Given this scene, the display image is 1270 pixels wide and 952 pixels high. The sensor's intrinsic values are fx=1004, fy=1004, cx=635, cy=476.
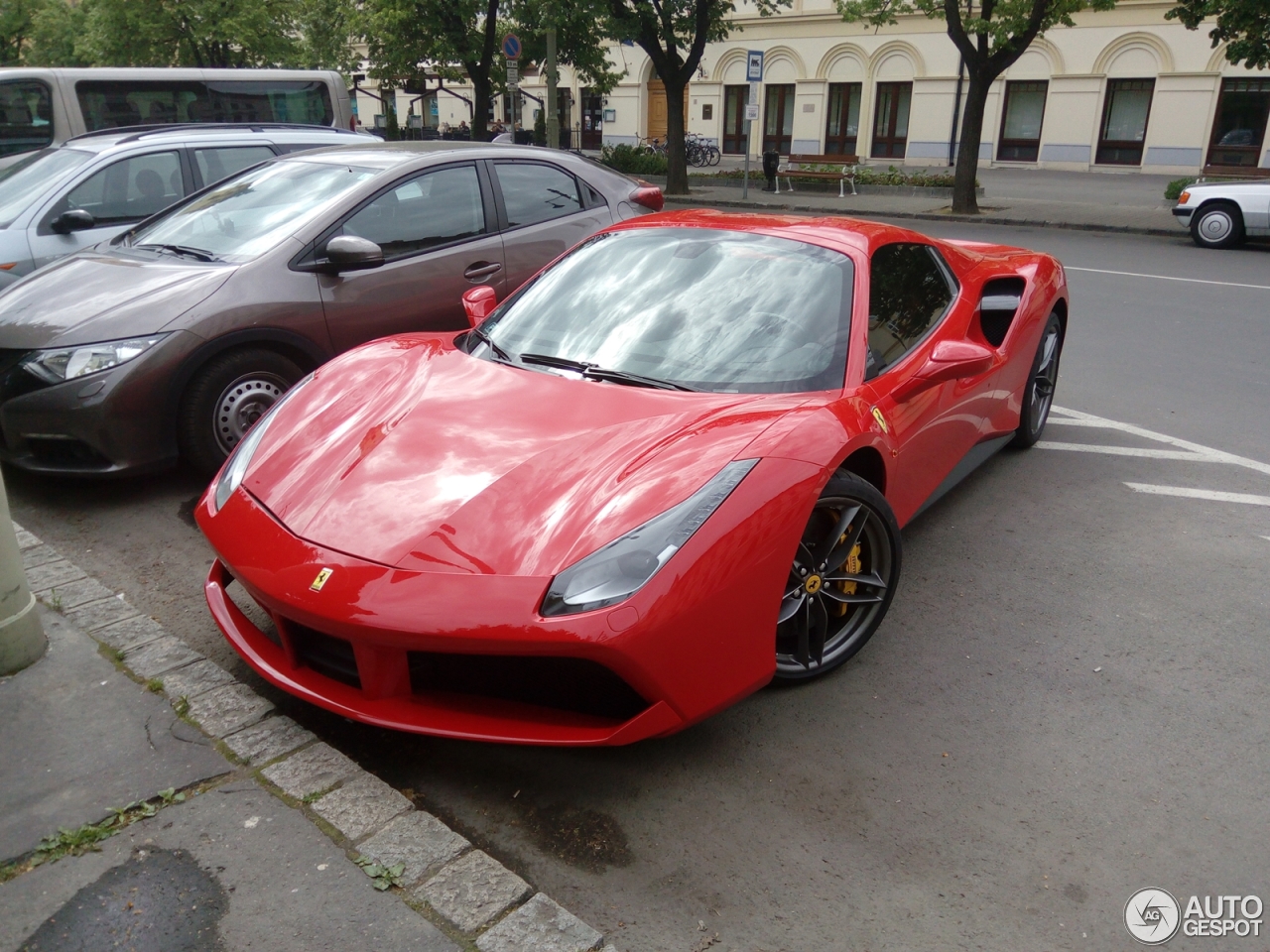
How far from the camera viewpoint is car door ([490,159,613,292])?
590 cm

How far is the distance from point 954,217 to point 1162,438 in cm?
1431

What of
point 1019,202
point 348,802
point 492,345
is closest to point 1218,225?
point 1019,202

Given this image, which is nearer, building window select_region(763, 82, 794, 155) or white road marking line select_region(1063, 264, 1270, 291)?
white road marking line select_region(1063, 264, 1270, 291)

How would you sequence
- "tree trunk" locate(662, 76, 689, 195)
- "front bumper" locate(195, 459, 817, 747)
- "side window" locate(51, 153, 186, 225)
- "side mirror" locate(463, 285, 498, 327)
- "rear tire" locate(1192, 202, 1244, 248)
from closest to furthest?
1. "front bumper" locate(195, 459, 817, 747)
2. "side mirror" locate(463, 285, 498, 327)
3. "side window" locate(51, 153, 186, 225)
4. "rear tire" locate(1192, 202, 1244, 248)
5. "tree trunk" locate(662, 76, 689, 195)

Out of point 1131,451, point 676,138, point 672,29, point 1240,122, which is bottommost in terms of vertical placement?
point 1131,451

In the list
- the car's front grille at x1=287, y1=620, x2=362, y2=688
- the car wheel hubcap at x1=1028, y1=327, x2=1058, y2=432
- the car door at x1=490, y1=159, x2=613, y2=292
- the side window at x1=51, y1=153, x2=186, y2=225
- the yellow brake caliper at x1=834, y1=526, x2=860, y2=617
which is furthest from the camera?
the side window at x1=51, y1=153, x2=186, y2=225

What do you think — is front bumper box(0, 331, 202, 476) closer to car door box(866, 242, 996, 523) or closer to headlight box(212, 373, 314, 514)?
A: headlight box(212, 373, 314, 514)

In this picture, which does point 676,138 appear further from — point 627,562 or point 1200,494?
point 627,562

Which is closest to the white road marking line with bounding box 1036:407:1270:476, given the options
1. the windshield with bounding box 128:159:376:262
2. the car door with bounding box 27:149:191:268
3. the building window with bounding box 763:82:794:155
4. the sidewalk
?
the windshield with bounding box 128:159:376:262

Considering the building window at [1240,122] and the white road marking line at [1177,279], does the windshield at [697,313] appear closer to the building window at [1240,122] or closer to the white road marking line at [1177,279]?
the white road marking line at [1177,279]

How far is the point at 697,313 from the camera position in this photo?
353 centimetres

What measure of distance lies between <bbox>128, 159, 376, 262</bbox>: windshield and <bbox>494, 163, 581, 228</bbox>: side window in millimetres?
879

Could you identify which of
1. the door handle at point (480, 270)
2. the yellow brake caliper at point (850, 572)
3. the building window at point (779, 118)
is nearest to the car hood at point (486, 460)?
the yellow brake caliper at point (850, 572)

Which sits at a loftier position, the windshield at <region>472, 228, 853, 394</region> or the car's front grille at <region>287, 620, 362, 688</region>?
the windshield at <region>472, 228, 853, 394</region>
